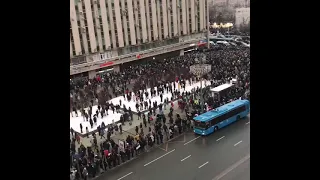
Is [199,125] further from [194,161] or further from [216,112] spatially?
[194,161]

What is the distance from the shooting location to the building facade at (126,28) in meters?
29.9

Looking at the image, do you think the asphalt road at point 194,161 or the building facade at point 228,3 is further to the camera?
the building facade at point 228,3

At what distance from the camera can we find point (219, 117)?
17.7 meters

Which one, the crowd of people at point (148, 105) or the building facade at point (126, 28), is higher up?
the building facade at point (126, 28)

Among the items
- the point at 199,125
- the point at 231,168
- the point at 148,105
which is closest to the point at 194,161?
the point at 231,168

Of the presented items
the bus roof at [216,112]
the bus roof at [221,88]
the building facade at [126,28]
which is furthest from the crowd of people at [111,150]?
the building facade at [126,28]

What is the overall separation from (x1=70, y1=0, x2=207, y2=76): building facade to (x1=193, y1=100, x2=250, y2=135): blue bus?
16534mm

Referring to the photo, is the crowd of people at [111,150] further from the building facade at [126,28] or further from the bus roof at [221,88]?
the building facade at [126,28]

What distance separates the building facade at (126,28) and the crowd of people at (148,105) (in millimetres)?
1939

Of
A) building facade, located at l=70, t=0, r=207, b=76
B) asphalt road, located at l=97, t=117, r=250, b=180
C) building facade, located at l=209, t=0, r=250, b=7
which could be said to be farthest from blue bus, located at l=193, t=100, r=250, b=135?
building facade, located at l=209, t=0, r=250, b=7

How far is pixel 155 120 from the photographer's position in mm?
19516

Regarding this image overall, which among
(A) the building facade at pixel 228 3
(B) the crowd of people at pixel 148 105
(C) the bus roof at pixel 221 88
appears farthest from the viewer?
(A) the building facade at pixel 228 3
